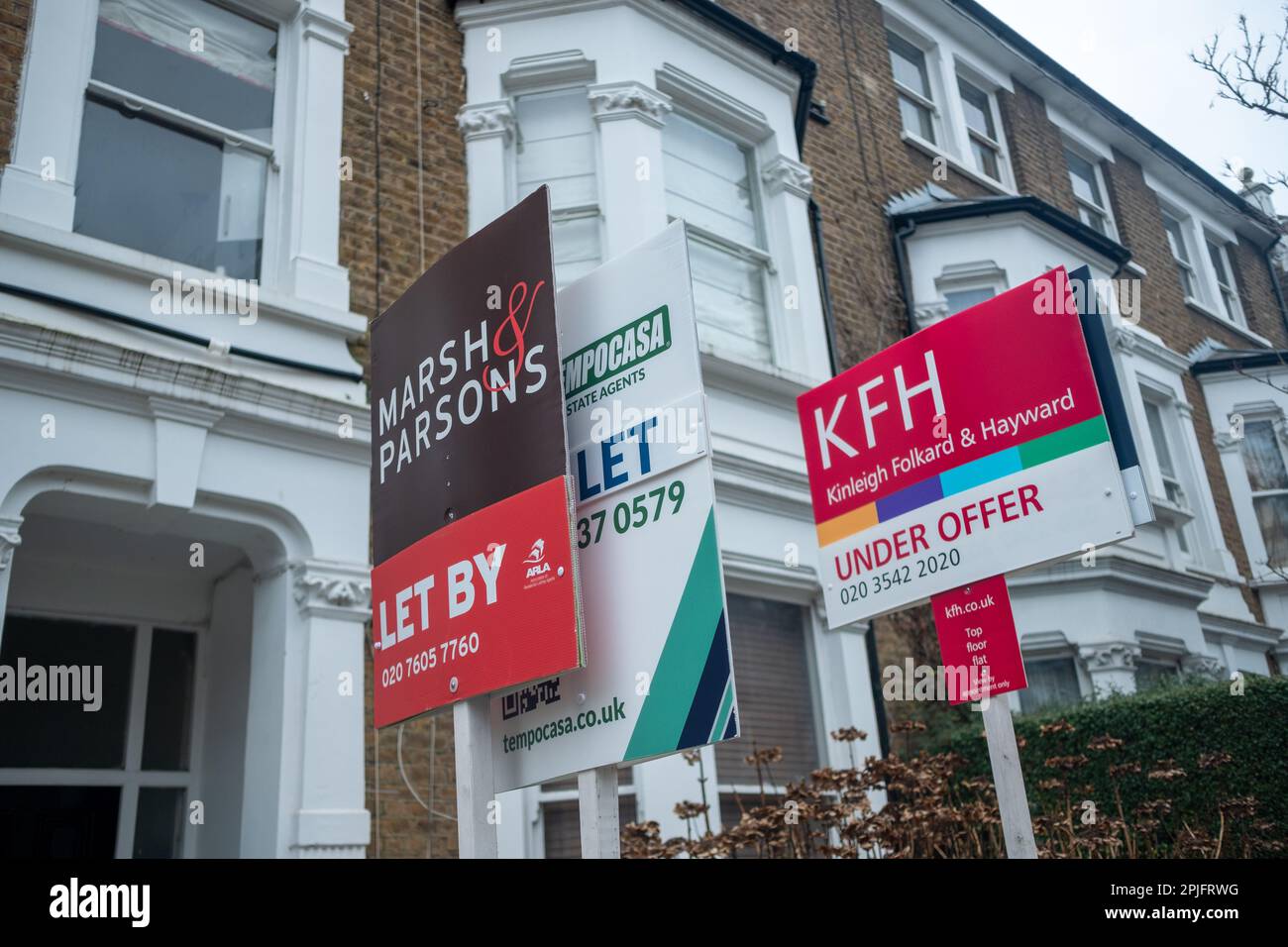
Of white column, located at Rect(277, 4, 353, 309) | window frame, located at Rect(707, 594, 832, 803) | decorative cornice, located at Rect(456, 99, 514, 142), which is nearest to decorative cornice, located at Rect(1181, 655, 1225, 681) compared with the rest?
window frame, located at Rect(707, 594, 832, 803)

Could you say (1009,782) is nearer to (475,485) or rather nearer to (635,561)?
(635,561)

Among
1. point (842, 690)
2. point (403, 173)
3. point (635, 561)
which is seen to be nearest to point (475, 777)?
point (635, 561)

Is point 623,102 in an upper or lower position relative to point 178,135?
upper

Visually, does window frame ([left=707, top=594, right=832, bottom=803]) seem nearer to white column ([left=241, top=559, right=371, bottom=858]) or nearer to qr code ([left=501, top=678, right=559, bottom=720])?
white column ([left=241, top=559, right=371, bottom=858])

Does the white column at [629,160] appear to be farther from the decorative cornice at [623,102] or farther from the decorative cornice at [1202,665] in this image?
the decorative cornice at [1202,665]

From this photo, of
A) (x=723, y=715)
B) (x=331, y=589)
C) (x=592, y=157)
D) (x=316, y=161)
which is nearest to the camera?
(x=723, y=715)

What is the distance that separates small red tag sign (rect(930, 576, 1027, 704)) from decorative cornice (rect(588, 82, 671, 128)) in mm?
5162

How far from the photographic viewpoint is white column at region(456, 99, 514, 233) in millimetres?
7508

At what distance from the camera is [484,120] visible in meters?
7.80

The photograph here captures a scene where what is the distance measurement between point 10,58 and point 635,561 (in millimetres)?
4816

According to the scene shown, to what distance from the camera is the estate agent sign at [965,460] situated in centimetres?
398

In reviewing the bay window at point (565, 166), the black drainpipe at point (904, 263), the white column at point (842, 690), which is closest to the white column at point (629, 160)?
the bay window at point (565, 166)

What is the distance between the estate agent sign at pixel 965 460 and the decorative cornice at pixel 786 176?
4.97 metres
